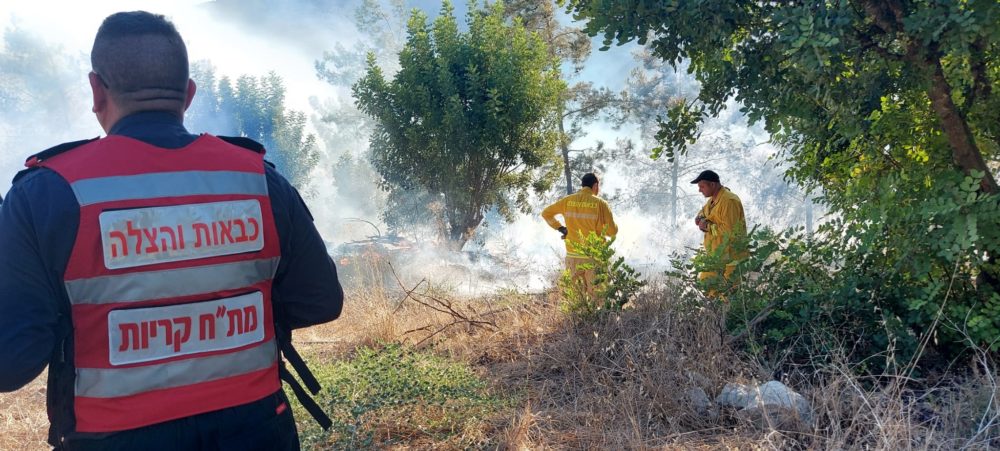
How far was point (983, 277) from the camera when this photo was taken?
4098 mm

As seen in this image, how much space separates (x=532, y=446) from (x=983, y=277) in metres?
3.11

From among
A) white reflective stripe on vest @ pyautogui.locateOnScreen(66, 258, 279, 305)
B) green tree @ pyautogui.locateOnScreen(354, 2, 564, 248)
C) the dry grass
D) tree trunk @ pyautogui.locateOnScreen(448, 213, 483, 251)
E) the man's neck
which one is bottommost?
the dry grass

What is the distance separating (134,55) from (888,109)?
436 cm

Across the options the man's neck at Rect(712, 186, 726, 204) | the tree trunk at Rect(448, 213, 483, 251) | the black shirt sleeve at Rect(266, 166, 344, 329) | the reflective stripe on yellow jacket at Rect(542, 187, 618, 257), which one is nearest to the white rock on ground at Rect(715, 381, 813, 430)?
the black shirt sleeve at Rect(266, 166, 344, 329)

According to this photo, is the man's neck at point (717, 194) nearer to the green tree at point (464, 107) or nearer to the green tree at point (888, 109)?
the green tree at point (888, 109)

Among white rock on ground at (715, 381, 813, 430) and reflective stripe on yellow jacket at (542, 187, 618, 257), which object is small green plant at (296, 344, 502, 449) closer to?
white rock on ground at (715, 381, 813, 430)

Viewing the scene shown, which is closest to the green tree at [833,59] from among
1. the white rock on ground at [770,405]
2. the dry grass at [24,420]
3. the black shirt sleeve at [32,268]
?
the white rock on ground at [770,405]

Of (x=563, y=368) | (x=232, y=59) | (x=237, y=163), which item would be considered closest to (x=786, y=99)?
(x=563, y=368)

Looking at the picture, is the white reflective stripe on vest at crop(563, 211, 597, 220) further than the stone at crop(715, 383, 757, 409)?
Yes

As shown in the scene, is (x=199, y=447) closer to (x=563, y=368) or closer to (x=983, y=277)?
(x=563, y=368)

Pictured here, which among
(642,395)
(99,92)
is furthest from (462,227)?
(99,92)

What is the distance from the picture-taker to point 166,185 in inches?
61.2

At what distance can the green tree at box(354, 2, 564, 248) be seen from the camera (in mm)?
11188

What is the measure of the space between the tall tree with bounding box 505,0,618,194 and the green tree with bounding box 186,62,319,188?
49.9ft
